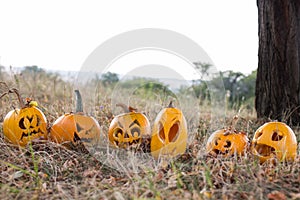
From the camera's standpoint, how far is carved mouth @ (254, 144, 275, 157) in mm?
2305

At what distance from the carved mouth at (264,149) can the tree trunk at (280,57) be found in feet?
3.92

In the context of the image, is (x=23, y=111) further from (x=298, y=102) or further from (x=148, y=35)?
(x=298, y=102)

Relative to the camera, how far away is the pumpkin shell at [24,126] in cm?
248

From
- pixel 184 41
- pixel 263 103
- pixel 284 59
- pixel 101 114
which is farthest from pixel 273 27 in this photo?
pixel 101 114

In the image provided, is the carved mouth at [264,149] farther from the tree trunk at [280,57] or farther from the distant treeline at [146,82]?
the tree trunk at [280,57]

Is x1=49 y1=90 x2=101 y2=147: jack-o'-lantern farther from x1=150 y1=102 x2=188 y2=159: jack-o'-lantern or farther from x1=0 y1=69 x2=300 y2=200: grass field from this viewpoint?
x1=150 y1=102 x2=188 y2=159: jack-o'-lantern

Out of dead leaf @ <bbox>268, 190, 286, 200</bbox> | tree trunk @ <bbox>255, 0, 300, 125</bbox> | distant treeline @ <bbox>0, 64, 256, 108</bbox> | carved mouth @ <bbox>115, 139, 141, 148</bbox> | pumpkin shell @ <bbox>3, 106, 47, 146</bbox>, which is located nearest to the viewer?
dead leaf @ <bbox>268, 190, 286, 200</bbox>

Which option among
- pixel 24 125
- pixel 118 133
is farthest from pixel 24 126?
pixel 118 133

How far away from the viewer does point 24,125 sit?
2484mm

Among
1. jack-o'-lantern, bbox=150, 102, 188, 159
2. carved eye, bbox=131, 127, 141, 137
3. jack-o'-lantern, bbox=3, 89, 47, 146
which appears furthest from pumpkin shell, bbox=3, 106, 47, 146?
jack-o'-lantern, bbox=150, 102, 188, 159

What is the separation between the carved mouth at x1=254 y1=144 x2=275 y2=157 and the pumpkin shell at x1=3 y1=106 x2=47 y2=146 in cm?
131

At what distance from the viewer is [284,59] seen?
11.5ft

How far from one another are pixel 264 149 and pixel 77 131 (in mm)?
1113

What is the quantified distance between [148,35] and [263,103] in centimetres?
158
